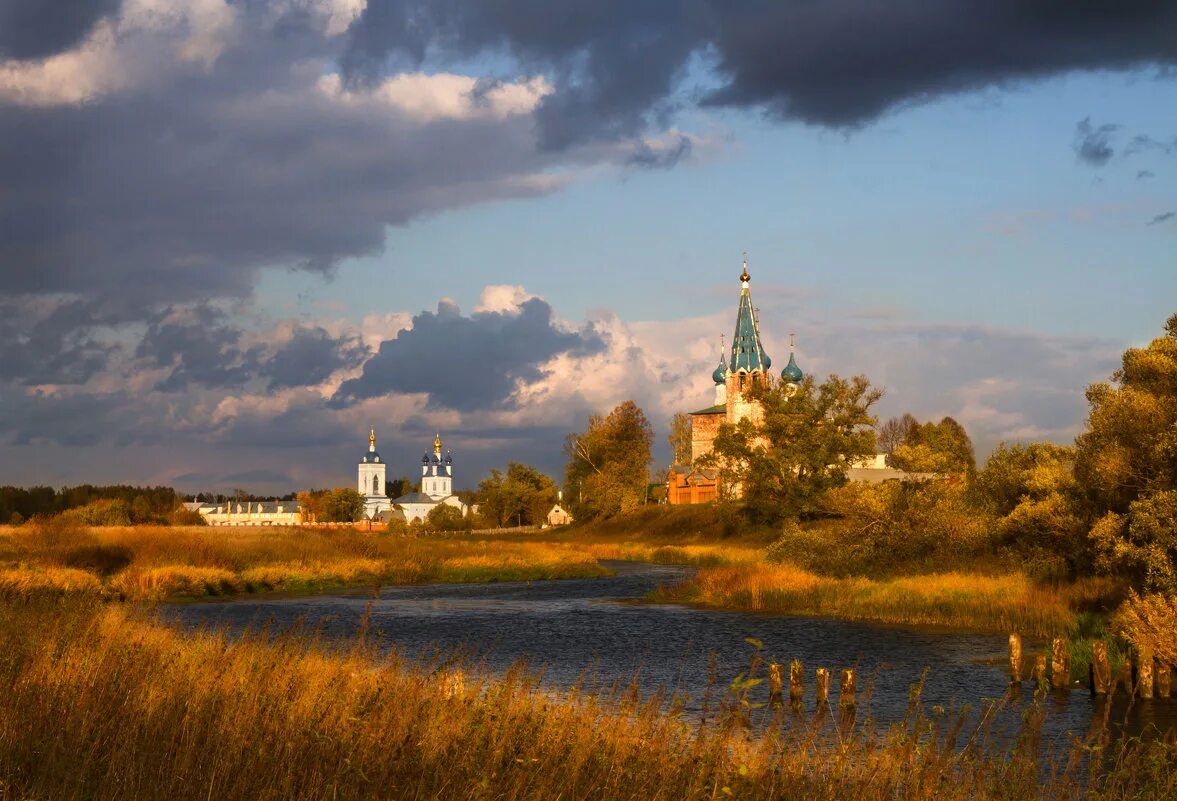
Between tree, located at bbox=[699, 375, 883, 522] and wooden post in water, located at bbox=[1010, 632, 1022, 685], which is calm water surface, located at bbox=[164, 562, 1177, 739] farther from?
tree, located at bbox=[699, 375, 883, 522]

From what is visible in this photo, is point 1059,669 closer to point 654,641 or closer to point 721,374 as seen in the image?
point 654,641

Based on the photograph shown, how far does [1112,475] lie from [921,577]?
1329 centimetres

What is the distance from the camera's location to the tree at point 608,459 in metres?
146

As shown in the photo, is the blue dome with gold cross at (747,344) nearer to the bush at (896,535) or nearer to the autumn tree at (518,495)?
the autumn tree at (518,495)

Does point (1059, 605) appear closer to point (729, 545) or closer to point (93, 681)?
point (93, 681)

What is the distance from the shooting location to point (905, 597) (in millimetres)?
41344

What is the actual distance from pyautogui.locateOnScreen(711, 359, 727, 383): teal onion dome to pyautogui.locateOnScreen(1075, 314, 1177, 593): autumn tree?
141868 mm

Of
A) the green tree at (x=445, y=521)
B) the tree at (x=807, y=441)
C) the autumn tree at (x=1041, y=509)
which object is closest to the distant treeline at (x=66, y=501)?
the green tree at (x=445, y=521)

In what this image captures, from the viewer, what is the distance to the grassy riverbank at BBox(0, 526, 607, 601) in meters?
48.8

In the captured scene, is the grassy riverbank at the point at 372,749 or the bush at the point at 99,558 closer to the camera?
the grassy riverbank at the point at 372,749

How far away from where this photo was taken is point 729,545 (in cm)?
9756

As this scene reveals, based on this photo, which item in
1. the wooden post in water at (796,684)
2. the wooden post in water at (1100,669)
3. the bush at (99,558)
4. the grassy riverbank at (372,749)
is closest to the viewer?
the grassy riverbank at (372,749)

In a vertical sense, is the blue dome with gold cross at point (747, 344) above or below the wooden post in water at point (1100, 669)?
above

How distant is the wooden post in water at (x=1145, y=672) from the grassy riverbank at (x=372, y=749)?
30.2 ft
